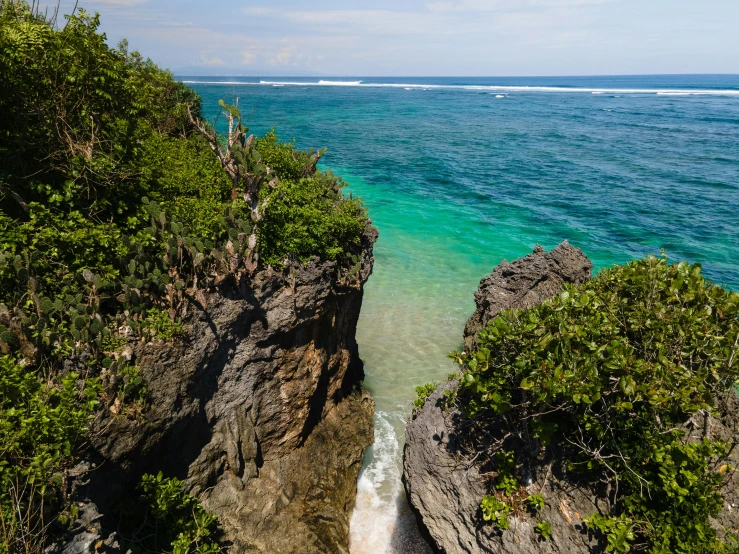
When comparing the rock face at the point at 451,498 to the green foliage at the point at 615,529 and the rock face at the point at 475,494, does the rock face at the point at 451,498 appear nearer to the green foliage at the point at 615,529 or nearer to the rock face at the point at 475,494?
the rock face at the point at 475,494

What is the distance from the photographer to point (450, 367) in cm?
1739

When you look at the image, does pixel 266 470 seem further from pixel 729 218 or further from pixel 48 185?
pixel 729 218

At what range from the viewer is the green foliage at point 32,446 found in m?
5.77

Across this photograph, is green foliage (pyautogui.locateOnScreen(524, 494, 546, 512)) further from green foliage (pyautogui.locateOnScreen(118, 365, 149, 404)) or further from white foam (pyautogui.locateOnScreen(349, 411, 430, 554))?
green foliage (pyautogui.locateOnScreen(118, 365, 149, 404))

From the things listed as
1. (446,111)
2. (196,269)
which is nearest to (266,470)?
(196,269)

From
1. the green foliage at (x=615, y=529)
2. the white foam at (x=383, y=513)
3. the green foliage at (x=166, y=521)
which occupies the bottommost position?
the white foam at (x=383, y=513)

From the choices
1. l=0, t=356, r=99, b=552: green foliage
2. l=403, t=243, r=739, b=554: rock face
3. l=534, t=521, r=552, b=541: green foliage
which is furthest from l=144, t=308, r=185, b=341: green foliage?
l=534, t=521, r=552, b=541: green foliage

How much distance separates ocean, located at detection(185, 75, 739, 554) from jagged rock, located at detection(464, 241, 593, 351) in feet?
13.9

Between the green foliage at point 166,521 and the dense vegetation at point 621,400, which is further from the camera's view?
the green foliage at point 166,521

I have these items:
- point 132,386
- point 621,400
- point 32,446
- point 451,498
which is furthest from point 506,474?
point 32,446

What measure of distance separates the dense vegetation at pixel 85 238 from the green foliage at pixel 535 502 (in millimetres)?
6408

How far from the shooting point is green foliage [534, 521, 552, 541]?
722cm

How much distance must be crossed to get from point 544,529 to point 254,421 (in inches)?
273

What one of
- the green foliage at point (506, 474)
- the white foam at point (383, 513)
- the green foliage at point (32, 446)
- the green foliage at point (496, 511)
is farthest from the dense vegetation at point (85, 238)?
the green foliage at point (506, 474)
